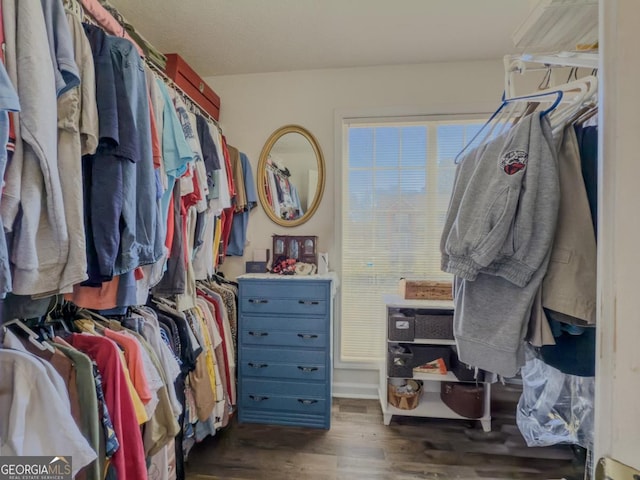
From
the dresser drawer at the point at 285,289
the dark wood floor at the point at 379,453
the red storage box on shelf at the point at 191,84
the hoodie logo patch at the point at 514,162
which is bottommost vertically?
the dark wood floor at the point at 379,453

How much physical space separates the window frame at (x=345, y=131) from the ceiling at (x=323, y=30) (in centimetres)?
35

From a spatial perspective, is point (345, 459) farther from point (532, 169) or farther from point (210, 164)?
point (210, 164)

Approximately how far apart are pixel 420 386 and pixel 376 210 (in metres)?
1.30

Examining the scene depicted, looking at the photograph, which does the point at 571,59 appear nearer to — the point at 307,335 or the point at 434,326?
the point at 434,326

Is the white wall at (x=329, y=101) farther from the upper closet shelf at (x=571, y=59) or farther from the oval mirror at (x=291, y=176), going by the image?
the upper closet shelf at (x=571, y=59)

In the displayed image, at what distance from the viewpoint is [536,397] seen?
1.48 meters

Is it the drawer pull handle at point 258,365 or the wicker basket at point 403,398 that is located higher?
the drawer pull handle at point 258,365

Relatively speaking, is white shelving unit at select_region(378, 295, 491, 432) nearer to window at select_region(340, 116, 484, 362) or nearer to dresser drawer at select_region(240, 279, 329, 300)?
window at select_region(340, 116, 484, 362)

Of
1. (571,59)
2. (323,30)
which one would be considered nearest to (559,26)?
(571,59)

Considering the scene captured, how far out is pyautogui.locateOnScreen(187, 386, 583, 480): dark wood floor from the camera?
152 centimetres

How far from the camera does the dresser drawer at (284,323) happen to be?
1822mm

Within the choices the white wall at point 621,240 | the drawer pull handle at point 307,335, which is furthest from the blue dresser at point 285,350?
the white wall at point 621,240

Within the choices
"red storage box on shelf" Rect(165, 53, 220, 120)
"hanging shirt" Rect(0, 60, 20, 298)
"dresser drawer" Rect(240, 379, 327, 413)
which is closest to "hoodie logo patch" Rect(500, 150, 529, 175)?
"hanging shirt" Rect(0, 60, 20, 298)

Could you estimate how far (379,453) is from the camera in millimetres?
1664
